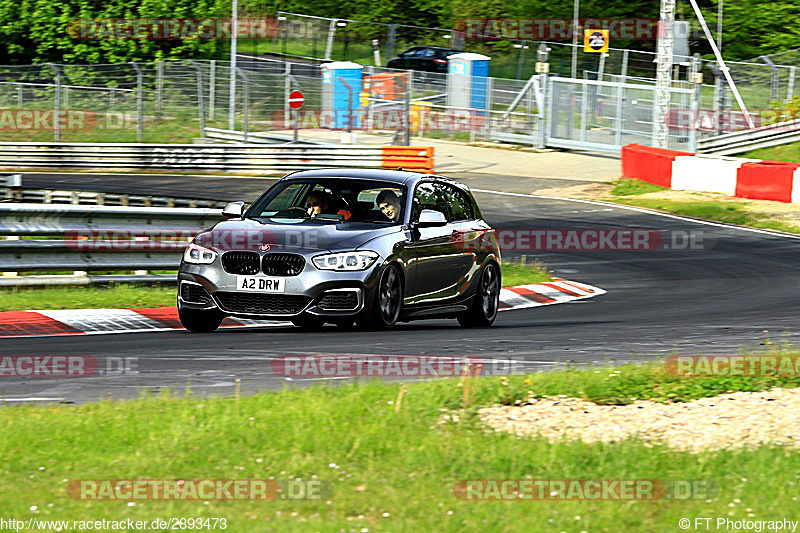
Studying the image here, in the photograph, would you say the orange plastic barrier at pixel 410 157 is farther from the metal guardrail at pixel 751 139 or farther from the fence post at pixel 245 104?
the metal guardrail at pixel 751 139

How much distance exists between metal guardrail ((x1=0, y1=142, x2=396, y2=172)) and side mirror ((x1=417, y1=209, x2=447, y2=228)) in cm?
2074

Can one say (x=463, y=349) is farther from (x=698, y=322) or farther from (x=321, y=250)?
(x=698, y=322)

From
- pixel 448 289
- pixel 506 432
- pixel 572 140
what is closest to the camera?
pixel 506 432

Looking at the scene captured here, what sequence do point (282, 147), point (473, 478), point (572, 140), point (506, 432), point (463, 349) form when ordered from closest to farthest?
point (473, 478) < point (506, 432) < point (463, 349) < point (282, 147) < point (572, 140)

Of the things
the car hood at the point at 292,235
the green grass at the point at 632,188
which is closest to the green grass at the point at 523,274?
the car hood at the point at 292,235

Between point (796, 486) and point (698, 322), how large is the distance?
24.7 feet

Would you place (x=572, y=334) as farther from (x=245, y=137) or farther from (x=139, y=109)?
(x=139, y=109)

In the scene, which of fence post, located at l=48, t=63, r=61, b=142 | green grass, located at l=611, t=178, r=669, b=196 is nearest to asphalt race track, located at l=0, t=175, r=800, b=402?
green grass, located at l=611, t=178, r=669, b=196

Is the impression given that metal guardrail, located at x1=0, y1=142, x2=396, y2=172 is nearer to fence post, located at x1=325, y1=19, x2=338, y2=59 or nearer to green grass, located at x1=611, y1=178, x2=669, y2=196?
green grass, located at x1=611, y1=178, x2=669, y2=196

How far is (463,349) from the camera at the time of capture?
10.2 m

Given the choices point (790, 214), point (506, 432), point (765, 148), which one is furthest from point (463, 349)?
point (765, 148)

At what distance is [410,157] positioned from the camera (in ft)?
105

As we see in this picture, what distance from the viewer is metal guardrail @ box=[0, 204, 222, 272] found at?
13.5 m

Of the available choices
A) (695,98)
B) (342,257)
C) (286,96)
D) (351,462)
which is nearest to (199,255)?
(342,257)
